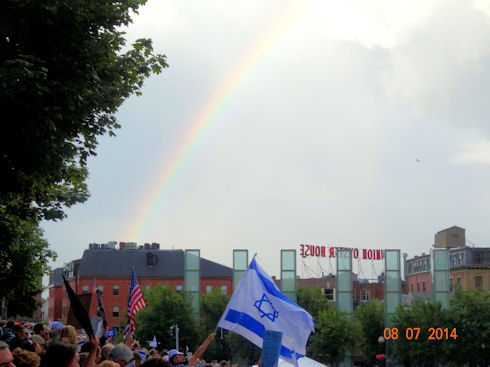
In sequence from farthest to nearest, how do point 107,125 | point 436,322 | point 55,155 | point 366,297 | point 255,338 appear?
point 366,297 < point 436,322 < point 107,125 < point 55,155 < point 255,338

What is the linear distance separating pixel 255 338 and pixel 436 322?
191 feet

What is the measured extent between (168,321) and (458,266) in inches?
2148

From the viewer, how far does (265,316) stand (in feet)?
48.1

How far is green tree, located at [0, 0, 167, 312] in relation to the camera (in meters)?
15.9

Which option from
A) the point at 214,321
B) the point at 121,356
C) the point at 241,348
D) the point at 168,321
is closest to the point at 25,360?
the point at 121,356

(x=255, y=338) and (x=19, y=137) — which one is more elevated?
(x=19, y=137)

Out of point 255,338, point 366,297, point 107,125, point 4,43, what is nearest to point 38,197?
point 107,125

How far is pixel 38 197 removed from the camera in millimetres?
23375

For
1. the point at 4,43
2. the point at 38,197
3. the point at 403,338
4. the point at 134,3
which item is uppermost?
the point at 134,3

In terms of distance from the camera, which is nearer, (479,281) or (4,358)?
(4,358)

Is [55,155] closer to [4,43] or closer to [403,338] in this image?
[4,43]

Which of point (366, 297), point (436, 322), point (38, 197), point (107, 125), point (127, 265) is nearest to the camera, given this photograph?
point (107, 125)

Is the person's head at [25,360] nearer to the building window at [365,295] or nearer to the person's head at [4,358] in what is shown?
the person's head at [4,358]
